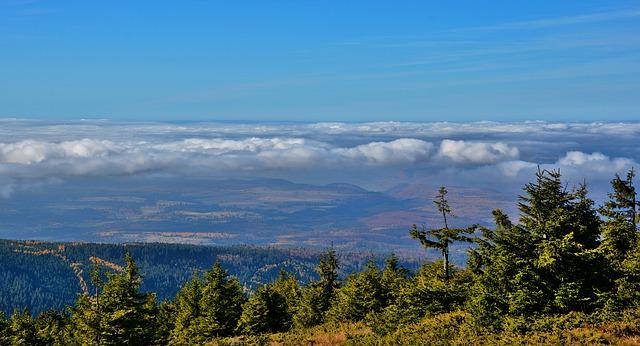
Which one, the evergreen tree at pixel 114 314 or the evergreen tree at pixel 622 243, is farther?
the evergreen tree at pixel 114 314

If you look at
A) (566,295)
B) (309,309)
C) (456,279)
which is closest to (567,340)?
(566,295)

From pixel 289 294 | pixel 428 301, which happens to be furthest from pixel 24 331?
pixel 428 301

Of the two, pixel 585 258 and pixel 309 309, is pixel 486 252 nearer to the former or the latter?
pixel 585 258

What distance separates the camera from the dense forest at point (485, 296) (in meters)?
31.8

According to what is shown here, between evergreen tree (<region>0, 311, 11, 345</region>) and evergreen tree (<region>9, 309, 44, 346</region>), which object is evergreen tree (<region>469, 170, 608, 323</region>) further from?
evergreen tree (<region>9, 309, 44, 346</region>)

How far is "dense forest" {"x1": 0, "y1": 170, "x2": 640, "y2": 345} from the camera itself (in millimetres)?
31828

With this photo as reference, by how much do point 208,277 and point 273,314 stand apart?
9243 millimetres

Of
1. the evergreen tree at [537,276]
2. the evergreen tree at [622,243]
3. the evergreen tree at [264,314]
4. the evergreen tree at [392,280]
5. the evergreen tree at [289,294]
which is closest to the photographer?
the evergreen tree at [622,243]

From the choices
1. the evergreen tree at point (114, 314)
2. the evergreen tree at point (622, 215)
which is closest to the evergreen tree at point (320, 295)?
the evergreen tree at point (114, 314)

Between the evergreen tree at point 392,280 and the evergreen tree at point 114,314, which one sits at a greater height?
the evergreen tree at point 114,314

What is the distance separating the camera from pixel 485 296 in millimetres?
34344

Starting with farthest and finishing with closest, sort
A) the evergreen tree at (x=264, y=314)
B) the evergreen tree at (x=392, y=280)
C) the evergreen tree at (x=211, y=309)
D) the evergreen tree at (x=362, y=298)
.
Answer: the evergreen tree at (x=362, y=298), the evergreen tree at (x=392, y=280), the evergreen tree at (x=211, y=309), the evergreen tree at (x=264, y=314)

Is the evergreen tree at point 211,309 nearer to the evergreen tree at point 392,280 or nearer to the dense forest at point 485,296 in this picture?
the dense forest at point 485,296

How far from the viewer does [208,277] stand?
73812 mm
